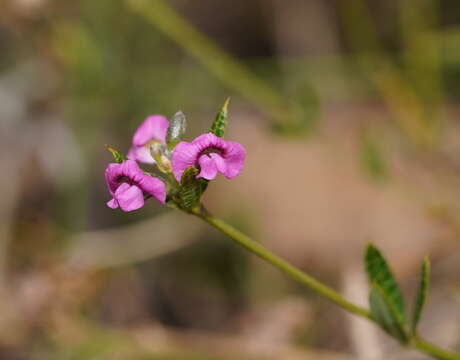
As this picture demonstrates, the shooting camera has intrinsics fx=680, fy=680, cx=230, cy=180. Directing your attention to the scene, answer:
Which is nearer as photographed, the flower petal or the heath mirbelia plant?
the heath mirbelia plant

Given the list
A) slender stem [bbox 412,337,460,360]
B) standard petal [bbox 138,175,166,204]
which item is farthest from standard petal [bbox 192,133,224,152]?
slender stem [bbox 412,337,460,360]

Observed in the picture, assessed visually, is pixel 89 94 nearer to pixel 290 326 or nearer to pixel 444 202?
pixel 290 326

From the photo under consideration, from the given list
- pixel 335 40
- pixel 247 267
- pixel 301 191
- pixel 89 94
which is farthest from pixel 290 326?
pixel 335 40

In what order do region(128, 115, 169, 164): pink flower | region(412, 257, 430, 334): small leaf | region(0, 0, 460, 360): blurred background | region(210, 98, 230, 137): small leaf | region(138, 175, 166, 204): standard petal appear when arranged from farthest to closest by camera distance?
region(0, 0, 460, 360): blurred background → region(128, 115, 169, 164): pink flower → region(412, 257, 430, 334): small leaf → region(210, 98, 230, 137): small leaf → region(138, 175, 166, 204): standard petal

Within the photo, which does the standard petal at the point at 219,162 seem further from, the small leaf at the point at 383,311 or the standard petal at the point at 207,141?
the small leaf at the point at 383,311

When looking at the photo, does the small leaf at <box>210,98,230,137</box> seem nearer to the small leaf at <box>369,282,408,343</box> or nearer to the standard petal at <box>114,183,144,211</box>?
the standard petal at <box>114,183,144,211</box>

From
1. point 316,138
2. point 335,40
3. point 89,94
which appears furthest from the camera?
point 335,40
